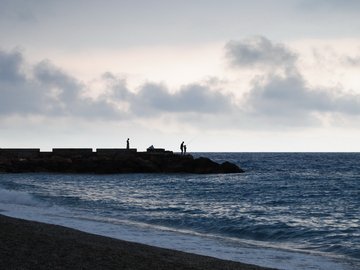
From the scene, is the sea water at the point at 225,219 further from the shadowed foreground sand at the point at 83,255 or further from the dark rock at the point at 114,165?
the dark rock at the point at 114,165

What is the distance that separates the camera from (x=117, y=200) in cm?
3306

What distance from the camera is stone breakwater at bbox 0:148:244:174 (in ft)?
213

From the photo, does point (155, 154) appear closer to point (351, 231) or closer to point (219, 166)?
point (219, 166)

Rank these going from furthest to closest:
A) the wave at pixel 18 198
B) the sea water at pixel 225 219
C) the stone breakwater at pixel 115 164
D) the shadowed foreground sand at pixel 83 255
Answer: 1. the stone breakwater at pixel 115 164
2. the wave at pixel 18 198
3. the sea water at pixel 225 219
4. the shadowed foreground sand at pixel 83 255

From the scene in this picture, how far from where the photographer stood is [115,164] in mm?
65312

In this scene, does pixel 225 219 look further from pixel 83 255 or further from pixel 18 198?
pixel 18 198

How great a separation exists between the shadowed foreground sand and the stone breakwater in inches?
1934

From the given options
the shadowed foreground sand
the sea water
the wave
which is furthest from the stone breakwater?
the shadowed foreground sand

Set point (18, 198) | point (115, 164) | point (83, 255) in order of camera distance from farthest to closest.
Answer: point (115, 164) → point (18, 198) → point (83, 255)

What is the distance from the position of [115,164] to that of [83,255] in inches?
2092

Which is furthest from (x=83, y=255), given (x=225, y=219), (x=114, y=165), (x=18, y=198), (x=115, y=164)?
(x=115, y=164)

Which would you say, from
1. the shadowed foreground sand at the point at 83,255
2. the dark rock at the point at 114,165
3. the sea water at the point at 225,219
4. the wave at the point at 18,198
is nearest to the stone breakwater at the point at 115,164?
the dark rock at the point at 114,165

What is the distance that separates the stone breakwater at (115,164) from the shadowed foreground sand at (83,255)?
1934 inches

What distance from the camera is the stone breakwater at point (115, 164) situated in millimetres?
64812
